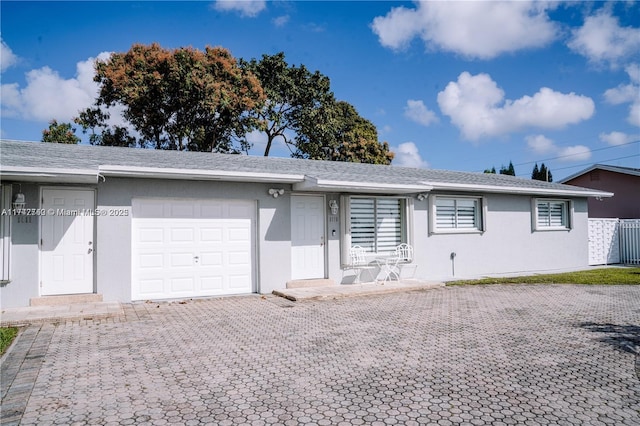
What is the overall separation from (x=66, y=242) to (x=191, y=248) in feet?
7.96

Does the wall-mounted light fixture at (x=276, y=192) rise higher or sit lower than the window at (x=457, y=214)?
higher

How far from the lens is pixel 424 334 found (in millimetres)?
6406

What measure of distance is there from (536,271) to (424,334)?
10.2 meters

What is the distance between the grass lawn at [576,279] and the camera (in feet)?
39.6

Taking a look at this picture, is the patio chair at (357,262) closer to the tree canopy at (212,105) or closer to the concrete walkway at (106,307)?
the concrete walkway at (106,307)

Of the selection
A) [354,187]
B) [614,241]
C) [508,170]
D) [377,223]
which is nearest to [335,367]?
[354,187]

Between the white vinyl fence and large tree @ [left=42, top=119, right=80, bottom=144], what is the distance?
81.7 feet

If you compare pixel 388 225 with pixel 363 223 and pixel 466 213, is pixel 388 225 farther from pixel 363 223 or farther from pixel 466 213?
pixel 466 213

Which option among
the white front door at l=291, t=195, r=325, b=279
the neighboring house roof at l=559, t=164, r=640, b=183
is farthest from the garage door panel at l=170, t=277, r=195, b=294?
the neighboring house roof at l=559, t=164, r=640, b=183

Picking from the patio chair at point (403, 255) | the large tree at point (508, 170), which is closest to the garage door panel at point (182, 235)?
the patio chair at point (403, 255)

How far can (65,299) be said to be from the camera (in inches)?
336

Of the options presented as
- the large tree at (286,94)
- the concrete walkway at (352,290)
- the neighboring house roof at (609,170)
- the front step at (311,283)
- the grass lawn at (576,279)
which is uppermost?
the large tree at (286,94)

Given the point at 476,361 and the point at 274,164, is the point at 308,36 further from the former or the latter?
the point at 476,361

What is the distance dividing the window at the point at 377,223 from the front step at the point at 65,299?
20.0 feet
